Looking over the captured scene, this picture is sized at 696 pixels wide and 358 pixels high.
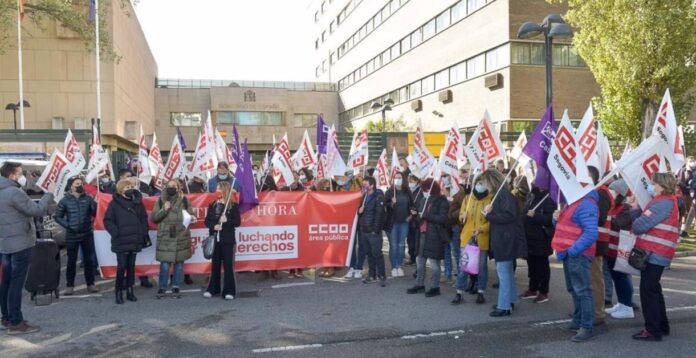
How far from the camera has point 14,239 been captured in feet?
22.0

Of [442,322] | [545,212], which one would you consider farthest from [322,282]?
[545,212]

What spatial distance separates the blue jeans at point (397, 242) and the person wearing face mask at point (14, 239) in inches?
211

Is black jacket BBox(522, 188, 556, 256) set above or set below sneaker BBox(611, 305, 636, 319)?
above

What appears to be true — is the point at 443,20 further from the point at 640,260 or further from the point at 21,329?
the point at 21,329

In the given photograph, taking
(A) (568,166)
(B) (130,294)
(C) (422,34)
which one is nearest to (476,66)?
(C) (422,34)

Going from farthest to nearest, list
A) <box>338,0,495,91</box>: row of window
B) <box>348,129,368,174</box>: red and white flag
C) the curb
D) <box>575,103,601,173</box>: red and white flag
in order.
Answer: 1. <box>338,0,495,91</box>: row of window
2. <box>348,129,368,174</box>: red and white flag
3. the curb
4. <box>575,103,601,173</box>: red and white flag

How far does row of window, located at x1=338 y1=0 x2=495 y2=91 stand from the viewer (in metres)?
31.8

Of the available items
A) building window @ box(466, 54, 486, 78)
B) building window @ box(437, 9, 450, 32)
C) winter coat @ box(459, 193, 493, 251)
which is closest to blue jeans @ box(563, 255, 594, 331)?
winter coat @ box(459, 193, 493, 251)

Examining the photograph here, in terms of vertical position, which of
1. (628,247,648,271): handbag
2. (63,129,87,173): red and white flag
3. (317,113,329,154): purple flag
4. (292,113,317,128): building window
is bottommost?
(628,247,648,271): handbag

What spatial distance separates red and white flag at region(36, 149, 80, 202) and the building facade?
1018cm

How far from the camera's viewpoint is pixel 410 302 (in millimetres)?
8086

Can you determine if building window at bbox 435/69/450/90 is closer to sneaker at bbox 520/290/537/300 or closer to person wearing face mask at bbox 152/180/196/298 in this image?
sneaker at bbox 520/290/537/300

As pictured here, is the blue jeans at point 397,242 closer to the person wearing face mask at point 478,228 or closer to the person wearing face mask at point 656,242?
the person wearing face mask at point 478,228

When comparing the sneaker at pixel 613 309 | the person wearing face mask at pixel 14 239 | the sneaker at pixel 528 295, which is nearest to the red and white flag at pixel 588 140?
the sneaker at pixel 613 309
